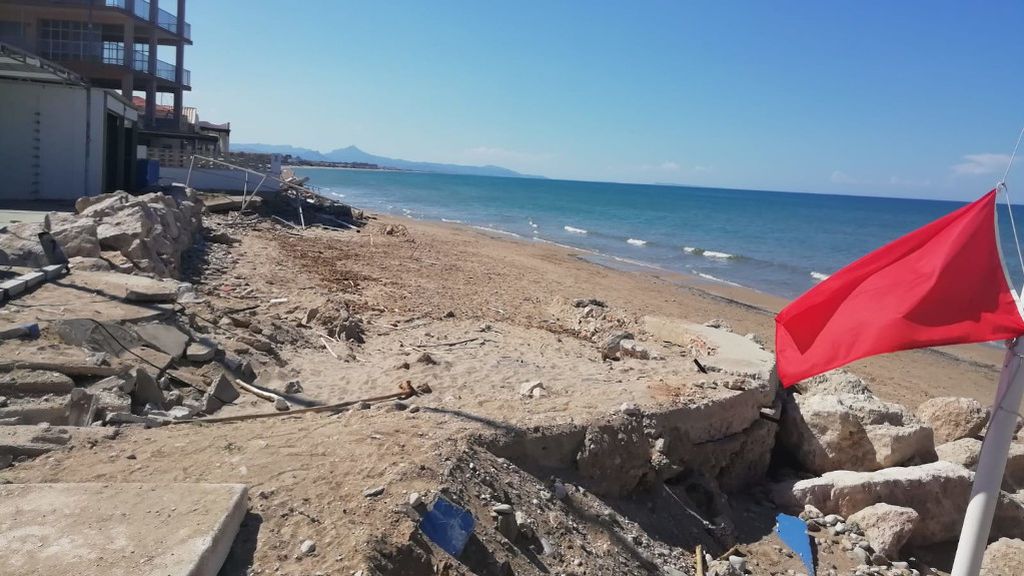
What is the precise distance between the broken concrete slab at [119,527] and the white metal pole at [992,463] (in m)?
3.42

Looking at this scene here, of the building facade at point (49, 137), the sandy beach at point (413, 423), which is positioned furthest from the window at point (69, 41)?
the sandy beach at point (413, 423)

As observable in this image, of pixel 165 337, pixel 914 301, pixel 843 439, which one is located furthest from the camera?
pixel 843 439

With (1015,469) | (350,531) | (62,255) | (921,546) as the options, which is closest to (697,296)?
(1015,469)

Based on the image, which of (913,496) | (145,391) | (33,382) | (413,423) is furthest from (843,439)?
(33,382)

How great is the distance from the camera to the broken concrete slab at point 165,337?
7.05m

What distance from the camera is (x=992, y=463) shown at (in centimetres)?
341

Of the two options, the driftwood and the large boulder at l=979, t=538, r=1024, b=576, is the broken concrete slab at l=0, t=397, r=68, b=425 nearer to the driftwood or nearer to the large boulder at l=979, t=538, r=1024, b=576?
→ the driftwood

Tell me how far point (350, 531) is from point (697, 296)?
18439 millimetres

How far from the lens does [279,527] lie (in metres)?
4.03

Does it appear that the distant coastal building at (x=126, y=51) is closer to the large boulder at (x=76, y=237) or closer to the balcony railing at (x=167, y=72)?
the balcony railing at (x=167, y=72)

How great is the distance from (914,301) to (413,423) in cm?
362

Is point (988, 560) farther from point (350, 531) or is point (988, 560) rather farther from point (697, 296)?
Result: point (697, 296)

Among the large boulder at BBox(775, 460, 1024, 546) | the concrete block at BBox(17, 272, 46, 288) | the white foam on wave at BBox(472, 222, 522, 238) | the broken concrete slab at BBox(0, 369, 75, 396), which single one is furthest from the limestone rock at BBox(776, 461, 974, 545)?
the white foam on wave at BBox(472, 222, 522, 238)

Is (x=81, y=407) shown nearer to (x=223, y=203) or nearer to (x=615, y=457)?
(x=615, y=457)
